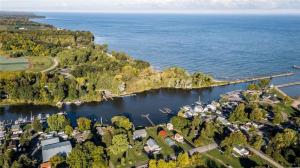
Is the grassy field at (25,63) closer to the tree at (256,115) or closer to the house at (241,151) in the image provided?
the tree at (256,115)

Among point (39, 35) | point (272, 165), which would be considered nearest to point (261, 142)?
point (272, 165)

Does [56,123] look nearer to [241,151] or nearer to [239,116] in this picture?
[241,151]

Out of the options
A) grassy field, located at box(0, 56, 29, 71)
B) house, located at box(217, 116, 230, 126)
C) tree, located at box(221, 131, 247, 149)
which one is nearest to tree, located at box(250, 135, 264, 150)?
tree, located at box(221, 131, 247, 149)

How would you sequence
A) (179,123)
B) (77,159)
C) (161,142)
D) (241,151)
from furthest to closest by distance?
1. (179,123)
2. (161,142)
3. (241,151)
4. (77,159)

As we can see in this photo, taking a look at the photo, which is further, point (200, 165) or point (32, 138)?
point (32, 138)

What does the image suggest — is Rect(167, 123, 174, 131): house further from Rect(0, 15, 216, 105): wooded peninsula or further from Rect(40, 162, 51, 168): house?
Rect(0, 15, 216, 105): wooded peninsula

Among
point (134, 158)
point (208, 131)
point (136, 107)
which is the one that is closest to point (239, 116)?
point (208, 131)

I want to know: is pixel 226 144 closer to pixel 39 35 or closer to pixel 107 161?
pixel 107 161
